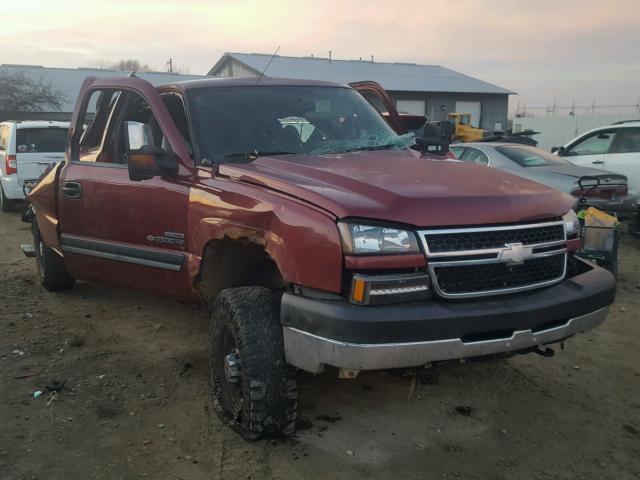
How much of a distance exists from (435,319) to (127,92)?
3178 millimetres

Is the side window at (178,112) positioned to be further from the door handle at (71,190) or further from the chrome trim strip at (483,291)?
the chrome trim strip at (483,291)

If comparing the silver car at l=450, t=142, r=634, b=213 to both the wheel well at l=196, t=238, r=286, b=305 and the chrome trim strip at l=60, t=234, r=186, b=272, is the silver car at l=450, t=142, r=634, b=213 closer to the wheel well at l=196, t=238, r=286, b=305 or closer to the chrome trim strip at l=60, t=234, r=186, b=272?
the wheel well at l=196, t=238, r=286, b=305

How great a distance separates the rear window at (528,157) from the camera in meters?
8.74

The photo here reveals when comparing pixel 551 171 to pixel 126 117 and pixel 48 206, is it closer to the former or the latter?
pixel 126 117

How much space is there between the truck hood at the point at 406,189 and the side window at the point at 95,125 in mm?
1798

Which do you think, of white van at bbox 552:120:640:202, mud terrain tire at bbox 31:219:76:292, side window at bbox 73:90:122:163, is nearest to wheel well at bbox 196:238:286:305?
side window at bbox 73:90:122:163

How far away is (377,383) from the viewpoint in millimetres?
4000

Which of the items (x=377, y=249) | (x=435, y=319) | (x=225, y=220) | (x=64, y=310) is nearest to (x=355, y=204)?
(x=377, y=249)

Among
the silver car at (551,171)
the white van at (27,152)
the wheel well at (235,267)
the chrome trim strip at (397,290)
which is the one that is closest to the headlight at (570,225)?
the chrome trim strip at (397,290)

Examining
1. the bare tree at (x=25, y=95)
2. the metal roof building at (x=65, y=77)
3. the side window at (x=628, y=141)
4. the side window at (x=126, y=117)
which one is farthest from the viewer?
the metal roof building at (x=65, y=77)

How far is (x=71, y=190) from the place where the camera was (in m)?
4.71

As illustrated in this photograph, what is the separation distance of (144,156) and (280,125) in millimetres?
917

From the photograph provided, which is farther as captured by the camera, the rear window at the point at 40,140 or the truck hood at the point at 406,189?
the rear window at the point at 40,140

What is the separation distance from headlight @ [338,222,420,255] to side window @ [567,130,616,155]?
28.6 ft
